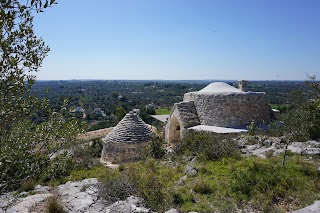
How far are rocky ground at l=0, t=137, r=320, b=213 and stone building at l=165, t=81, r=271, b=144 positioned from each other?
325 centimetres

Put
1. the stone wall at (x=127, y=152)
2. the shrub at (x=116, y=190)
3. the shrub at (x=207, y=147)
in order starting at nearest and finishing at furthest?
1. the shrub at (x=116, y=190)
2. the shrub at (x=207, y=147)
3. the stone wall at (x=127, y=152)

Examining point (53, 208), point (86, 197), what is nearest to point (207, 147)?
point (86, 197)

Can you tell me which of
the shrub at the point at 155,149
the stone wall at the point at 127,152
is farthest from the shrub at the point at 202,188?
the stone wall at the point at 127,152

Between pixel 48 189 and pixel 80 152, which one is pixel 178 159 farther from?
pixel 80 152

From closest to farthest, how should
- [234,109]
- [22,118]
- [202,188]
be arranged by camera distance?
1. [22,118]
2. [202,188]
3. [234,109]

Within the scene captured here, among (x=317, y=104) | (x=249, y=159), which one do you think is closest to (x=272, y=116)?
(x=317, y=104)

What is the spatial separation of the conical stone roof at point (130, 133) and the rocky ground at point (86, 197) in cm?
297

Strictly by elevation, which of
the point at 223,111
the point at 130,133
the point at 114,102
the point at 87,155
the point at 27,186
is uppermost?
the point at 223,111

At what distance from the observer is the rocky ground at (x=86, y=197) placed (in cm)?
619

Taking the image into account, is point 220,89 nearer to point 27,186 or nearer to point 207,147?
point 207,147

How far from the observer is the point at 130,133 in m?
11.4

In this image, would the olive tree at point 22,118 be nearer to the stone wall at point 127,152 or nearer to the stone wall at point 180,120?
the stone wall at point 127,152

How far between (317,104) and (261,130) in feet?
10.8

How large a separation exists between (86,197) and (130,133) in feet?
15.1
